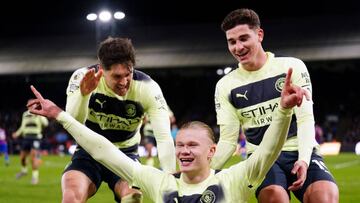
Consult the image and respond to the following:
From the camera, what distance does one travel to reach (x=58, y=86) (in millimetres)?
44844

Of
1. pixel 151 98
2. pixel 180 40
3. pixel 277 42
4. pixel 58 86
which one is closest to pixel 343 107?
pixel 277 42

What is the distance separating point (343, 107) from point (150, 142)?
20.8m

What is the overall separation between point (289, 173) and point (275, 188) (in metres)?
0.31

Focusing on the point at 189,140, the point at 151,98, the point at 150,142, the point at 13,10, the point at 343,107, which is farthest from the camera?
the point at 13,10

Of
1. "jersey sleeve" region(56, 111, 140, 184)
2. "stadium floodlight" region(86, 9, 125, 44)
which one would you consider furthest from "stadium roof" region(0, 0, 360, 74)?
"jersey sleeve" region(56, 111, 140, 184)

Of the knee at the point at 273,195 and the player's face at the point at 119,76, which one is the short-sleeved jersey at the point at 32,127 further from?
the knee at the point at 273,195

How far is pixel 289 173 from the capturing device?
5562 millimetres

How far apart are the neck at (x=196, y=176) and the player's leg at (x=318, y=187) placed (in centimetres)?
104

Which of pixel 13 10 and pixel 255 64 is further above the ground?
pixel 13 10

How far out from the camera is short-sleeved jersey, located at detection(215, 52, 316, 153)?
555cm

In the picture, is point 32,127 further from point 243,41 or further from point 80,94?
point 243,41

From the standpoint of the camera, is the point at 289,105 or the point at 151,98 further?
the point at 151,98

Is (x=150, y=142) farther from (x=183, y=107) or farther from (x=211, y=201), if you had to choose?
(x=183, y=107)

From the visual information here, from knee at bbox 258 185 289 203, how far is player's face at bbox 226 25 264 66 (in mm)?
1031
